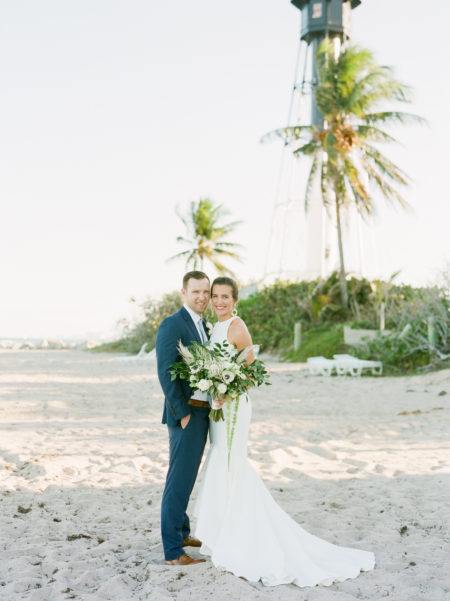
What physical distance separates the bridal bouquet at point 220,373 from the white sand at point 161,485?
0.95 meters

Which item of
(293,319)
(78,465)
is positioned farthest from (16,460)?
(293,319)

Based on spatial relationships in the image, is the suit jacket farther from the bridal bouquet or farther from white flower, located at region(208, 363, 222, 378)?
white flower, located at region(208, 363, 222, 378)

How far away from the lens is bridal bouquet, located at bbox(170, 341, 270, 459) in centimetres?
376

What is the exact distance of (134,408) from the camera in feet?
36.6

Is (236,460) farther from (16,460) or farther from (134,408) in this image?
(134,408)

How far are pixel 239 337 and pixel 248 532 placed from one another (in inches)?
44.6

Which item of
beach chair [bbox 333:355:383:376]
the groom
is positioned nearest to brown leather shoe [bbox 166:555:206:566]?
the groom

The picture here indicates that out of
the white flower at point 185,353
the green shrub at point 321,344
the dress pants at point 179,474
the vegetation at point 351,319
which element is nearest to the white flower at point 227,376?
the white flower at point 185,353

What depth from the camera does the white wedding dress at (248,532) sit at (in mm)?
3801

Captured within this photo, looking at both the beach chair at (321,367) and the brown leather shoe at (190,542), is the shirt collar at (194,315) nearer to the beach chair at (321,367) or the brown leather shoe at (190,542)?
the brown leather shoe at (190,542)

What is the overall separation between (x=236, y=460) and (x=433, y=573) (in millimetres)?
1317

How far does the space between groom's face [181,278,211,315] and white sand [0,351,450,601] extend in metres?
1.56

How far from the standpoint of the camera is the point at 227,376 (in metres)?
3.78

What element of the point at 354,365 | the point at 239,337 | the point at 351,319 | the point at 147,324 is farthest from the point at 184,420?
the point at 147,324
